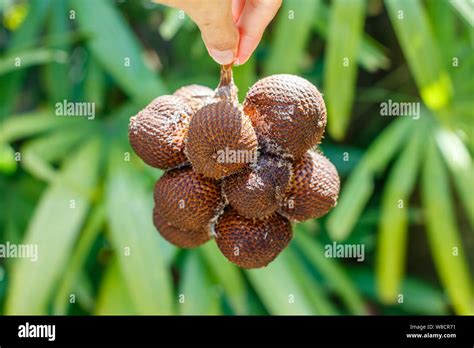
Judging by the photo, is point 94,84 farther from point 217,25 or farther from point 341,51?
point 217,25

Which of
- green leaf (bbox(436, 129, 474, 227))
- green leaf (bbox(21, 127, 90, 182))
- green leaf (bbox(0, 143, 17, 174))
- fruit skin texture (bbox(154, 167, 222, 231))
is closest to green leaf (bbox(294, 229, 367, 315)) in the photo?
green leaf (bbox(436, 129, 474, 227))

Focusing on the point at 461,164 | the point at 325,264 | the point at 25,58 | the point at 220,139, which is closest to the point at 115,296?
the point at 325,264

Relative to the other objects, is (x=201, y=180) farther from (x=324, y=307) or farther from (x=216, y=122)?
(x=324, y=307)

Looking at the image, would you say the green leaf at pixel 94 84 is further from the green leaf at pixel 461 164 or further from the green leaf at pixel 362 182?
the green leaf at pixel 461 164

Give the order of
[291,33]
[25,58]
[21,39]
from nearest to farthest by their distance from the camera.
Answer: [291,33] < [25,58] < [21,39]
